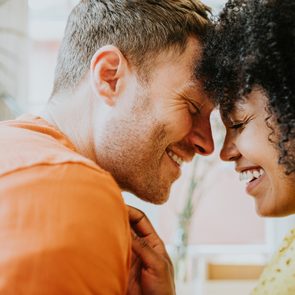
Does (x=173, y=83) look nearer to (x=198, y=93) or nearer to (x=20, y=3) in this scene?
(x=198, y=93)

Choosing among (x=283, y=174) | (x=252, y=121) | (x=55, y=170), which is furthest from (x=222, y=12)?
(x=55, y=170)

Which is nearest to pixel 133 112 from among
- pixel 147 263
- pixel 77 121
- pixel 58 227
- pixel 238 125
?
pixel 77 121

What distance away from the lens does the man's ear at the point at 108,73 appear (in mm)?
1447

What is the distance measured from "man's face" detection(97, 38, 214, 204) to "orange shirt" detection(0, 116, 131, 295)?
46cm

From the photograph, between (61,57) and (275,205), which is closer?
(275,205)

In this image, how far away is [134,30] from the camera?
1520mm

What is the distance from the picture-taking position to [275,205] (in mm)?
1445

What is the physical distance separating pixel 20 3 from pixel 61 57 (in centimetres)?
67

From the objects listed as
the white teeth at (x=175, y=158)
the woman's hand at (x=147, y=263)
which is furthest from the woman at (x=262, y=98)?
the woman's hand at (x=147, y=263)

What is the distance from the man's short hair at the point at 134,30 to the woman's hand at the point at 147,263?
0.37 meters

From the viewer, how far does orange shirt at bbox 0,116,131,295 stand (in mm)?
904

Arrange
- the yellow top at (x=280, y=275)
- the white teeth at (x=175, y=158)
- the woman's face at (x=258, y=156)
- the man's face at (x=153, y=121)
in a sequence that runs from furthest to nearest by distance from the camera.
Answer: the white teeth at (x=175, y=158) < the man's face at (x=153, y=121) < the woman's face at (x=258, y=156) < the yellow top at (x=280, y=275)

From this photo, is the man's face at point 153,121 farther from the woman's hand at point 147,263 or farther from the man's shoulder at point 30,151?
the man's shoulder at point 30,151

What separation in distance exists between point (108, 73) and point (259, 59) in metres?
0.37
